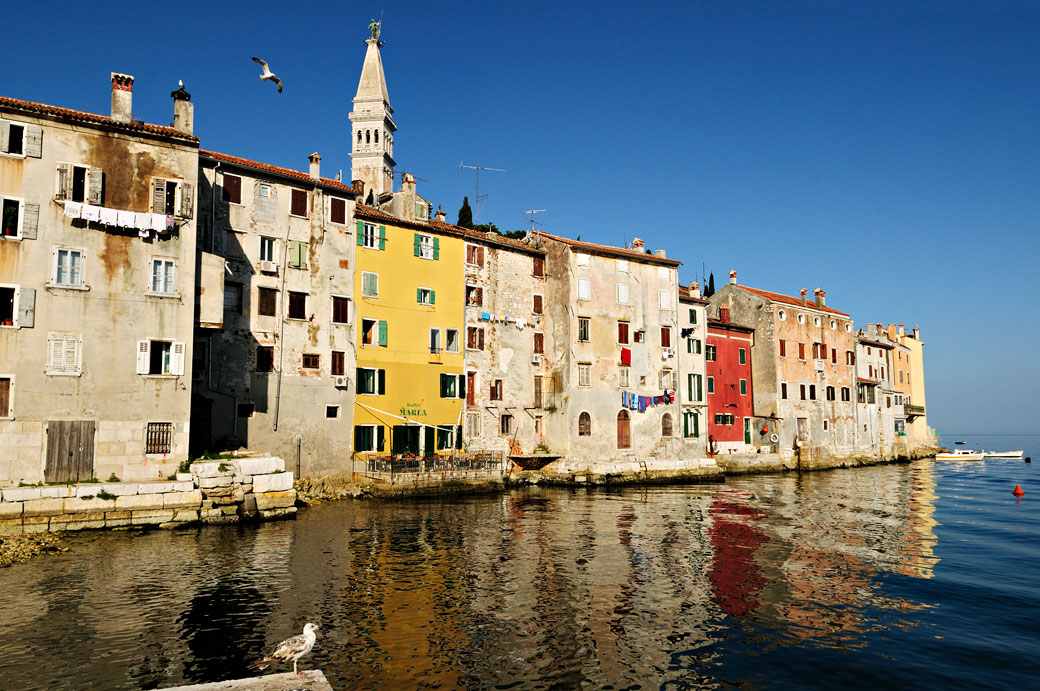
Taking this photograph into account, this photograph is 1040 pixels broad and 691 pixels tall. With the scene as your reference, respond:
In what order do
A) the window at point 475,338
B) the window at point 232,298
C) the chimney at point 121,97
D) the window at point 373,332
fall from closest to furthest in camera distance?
the chimney at point 121,97, the window at point 232,298, the window at point 373,332, the window at point 475,338

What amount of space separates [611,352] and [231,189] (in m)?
28.6

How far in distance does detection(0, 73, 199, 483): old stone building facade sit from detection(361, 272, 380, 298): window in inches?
471

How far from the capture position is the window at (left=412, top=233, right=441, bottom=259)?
144 feet

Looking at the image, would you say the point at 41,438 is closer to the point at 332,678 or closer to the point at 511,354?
the point at 332,678

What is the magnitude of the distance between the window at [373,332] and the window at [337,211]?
20.3 feet

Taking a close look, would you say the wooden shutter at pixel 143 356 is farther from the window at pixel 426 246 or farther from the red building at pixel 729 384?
the red building at pixel 729 384

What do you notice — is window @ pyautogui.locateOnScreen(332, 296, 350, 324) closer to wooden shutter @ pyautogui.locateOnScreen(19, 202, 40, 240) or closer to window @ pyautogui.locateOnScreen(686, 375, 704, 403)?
wooden shutter @ pyautogui.locateOnScreen(19, 202, 40, 240)

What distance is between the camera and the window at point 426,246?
43969 millimetres

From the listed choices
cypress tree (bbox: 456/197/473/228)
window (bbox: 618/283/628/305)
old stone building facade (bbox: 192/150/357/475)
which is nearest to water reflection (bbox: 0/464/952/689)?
old stone building facade (bbox: 192/150/357/475)

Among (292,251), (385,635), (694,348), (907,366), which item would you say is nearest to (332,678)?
(385,635)

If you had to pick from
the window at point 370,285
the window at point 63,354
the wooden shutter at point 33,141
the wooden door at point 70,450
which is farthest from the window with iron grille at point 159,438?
the window at point 370,285

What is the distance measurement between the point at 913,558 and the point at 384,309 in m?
30.5

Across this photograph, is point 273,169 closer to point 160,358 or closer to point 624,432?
point 160,358

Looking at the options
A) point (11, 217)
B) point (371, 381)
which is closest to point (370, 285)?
point (371, 381)
